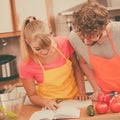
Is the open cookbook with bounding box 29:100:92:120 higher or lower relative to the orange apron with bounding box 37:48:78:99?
lower

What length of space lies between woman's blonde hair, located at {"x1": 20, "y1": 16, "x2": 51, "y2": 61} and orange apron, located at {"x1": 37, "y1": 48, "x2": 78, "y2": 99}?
0.38 ft

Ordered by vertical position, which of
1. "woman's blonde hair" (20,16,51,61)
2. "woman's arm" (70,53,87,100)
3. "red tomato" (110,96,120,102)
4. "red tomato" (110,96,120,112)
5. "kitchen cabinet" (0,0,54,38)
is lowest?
"red tomato" (110,96,120,112)

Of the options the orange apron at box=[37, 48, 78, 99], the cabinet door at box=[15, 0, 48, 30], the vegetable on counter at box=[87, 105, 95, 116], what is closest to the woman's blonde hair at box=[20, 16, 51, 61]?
the orange apron at box=[37, 48, 78, 99]

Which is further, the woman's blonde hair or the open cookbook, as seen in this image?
the woman's blonde hair

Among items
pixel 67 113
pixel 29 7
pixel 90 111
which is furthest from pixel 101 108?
pixel 29 7

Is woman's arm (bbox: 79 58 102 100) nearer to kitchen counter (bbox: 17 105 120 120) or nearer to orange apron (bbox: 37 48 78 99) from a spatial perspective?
orange apron (bbox: 37 48 78 99)

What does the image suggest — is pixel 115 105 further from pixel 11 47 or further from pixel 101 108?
pixel 11 47

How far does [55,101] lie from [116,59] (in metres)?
0.40

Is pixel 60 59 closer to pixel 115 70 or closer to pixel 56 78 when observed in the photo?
pixel 56 78

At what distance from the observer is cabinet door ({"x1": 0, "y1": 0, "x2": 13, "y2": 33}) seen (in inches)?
100

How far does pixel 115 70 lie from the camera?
1.55 m

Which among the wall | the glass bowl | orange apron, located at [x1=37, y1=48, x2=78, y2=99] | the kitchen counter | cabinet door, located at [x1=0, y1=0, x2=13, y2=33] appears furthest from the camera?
the wall

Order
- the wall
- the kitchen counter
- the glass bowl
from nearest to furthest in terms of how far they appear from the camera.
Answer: the kitchen counter, the glass bowl, the wall

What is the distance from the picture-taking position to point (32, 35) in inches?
57.6
